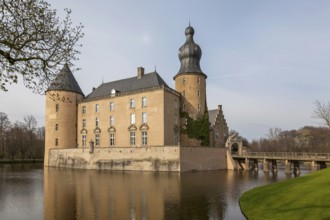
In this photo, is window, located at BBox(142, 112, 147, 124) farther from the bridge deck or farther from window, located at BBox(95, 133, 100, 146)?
the bridge deck

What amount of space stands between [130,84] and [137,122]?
650 cm

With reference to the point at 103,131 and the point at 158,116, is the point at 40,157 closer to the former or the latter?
the point at 103,131

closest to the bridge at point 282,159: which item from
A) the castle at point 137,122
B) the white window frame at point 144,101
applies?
the castle at point 137,122

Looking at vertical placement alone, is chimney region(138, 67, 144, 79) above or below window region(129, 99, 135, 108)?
above

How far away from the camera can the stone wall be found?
34134 millimetres

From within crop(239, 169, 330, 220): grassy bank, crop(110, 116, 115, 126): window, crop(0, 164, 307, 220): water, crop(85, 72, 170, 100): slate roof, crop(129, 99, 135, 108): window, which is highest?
crop(85, 72, 170, 100): slate roof

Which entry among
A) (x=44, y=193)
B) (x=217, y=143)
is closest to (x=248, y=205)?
(x=44, y=193)

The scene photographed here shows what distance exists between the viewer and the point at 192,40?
4231cm

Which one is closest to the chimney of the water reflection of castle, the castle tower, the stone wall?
the castle tower

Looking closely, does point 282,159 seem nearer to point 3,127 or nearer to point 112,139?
point 112,139

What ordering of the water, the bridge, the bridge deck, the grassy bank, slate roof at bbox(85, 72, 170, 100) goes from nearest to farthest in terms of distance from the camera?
the grassy bank, the water, the bridge deck, the bridge, slate roof at bbox(85, 72, 170, 100)

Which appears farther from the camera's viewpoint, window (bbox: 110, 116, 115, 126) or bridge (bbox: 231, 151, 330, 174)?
window (bbox: 110, 116, 115, 126)

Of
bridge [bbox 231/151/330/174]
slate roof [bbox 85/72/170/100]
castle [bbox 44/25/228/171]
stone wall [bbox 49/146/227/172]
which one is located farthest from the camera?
slate roof [bbox 85/72/170/100]

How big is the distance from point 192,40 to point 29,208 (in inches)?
1326
